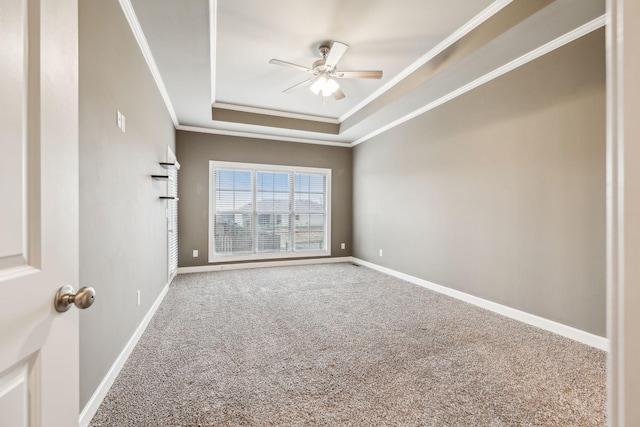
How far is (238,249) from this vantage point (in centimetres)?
547

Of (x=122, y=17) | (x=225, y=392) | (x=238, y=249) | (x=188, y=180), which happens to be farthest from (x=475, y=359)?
(x=188, y=180)

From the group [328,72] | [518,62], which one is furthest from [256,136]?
[518,62]

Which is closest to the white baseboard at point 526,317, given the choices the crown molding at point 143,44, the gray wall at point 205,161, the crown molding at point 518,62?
the crown molding at point 518,62

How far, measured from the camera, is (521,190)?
2.92 metres

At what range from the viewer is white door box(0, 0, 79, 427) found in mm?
545

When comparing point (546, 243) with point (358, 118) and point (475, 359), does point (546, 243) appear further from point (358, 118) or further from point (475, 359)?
point (358, 118)

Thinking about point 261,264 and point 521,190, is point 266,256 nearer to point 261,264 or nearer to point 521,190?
point 261,264

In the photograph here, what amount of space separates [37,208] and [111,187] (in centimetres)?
146

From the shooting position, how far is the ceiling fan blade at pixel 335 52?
2.65 metres

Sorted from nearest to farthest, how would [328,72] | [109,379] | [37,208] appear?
1. [37,208]
2. [109,379]
3. [328,72]

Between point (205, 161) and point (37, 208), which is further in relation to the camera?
point (205, 161)

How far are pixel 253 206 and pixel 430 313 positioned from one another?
3.68m

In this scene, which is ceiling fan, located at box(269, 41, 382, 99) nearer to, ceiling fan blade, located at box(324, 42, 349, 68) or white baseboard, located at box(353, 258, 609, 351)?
ceiling fan blade, located at box(324, 42, 349, 68)

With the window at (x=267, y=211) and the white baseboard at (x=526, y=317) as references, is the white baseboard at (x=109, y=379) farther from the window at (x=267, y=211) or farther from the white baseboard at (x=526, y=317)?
the white baseboard at (x=526, y=317)
